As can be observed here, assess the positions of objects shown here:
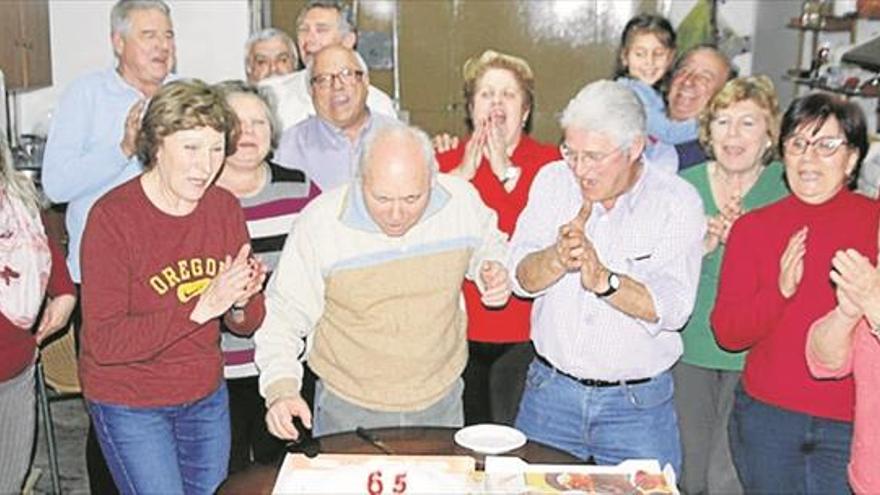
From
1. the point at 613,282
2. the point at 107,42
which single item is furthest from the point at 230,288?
the point at 107,42

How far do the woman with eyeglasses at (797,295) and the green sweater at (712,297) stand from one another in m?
0.31

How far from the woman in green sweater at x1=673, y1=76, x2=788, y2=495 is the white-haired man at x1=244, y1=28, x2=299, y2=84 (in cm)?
186

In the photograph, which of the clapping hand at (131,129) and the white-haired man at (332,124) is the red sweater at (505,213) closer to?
the white-haired man at (332,124)

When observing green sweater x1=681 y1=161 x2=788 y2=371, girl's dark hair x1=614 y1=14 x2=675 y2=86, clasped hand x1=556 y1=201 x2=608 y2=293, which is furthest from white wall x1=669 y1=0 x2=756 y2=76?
clasped hand x1=556 y1=201 x2=608 y2=293

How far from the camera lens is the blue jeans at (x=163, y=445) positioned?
250 cm

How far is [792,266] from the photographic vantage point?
2445 mm

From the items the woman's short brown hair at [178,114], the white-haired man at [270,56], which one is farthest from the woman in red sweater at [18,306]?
the white-haired man at [270,56]

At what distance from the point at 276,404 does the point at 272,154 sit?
976 millimetres

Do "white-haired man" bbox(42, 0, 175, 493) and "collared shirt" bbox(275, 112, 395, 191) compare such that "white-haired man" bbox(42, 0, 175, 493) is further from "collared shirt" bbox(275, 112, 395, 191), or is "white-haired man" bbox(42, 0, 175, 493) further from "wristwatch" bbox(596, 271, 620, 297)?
"wristwatch" bbox(596, 271, 620, 297)

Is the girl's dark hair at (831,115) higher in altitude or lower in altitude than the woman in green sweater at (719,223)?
higher

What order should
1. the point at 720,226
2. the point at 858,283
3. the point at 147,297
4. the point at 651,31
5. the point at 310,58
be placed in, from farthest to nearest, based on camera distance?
the point at 310,58
the point at 651,31
the point at 720,226
the point at 147,297
the point at 858,283

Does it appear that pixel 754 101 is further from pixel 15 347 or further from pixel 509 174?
pixel 15 347

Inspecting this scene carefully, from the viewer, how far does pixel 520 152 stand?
317 centimetres

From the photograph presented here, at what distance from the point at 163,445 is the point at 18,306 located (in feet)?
1.72
